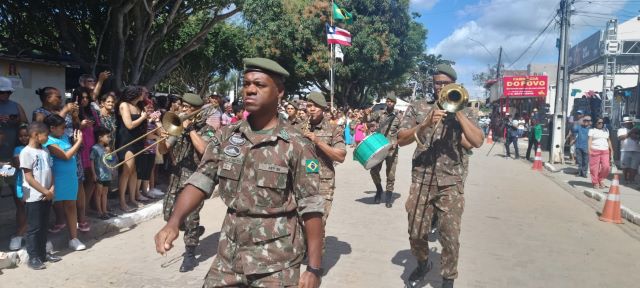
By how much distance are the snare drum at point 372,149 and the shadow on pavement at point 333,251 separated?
1142 millimetres

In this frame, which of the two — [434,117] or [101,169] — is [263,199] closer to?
[434,117]

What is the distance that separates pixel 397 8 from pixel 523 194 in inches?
784

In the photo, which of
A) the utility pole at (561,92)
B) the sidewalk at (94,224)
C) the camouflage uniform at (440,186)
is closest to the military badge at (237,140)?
the camouflage uniform at (440,186)

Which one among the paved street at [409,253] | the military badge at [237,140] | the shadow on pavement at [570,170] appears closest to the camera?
the military badge at [237,140]

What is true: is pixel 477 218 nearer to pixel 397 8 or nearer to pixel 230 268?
pixel 230 268

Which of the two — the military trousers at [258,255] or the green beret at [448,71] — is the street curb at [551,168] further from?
the military trousers at [258,255]

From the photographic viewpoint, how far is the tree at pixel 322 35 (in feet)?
85.5

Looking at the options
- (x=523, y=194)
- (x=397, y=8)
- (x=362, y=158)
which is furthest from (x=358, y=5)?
(x=362, y=158)

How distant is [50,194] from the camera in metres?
4.70

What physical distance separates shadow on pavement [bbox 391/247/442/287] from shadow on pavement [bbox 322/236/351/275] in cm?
60

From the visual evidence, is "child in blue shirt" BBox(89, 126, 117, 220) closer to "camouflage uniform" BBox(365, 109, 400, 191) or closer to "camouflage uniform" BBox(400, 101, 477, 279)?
"camouflage uniform" BBox(365, 109, 400, 191)

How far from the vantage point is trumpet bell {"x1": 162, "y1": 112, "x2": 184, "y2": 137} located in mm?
4465

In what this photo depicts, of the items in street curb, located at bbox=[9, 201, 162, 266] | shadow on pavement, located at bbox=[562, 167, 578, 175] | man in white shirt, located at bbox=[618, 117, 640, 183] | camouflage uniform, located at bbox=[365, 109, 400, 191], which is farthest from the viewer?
shadow on pavement, located at bbox=[562, 167, 578, 175]

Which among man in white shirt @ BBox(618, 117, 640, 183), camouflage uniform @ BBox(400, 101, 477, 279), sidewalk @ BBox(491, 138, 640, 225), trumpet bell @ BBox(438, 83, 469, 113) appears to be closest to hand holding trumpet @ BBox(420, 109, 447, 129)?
trumpet bell @ BBox(438, 83, 469, 113)
